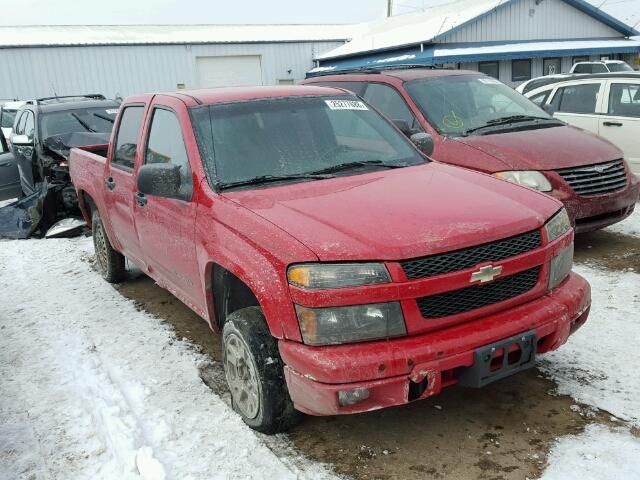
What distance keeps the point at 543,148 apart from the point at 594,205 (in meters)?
0.71

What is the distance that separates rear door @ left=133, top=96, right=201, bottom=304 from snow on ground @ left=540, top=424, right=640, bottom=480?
2.16 meters

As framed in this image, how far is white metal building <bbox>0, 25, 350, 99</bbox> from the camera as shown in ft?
92.6

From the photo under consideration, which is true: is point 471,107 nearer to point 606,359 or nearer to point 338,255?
point 606,359

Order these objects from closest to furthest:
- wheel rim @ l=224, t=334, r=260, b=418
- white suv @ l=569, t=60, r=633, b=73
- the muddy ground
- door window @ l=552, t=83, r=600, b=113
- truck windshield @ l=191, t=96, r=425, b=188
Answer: the muddy ground < wheel rim @ l=224, t=334, r=260, b=418 < truck windshield @ l=191, t=96, r=425, b=188 < door window @ l=552, t=83, r=600, b=113 < white suv @ l=569, t=60, r=633, b=73

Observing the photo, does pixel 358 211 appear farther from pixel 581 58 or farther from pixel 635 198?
pixel 581 58

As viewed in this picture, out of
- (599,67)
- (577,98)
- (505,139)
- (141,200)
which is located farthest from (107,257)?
(599,67)

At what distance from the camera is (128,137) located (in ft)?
16.0

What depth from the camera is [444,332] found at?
277 cm

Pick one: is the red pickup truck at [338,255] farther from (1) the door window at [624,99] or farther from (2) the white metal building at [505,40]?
(2) the white metal building at [505,40]

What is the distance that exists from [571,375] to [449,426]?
94cm

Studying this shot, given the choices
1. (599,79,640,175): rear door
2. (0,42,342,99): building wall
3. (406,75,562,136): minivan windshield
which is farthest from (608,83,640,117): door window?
(0,42,342,99): building wall

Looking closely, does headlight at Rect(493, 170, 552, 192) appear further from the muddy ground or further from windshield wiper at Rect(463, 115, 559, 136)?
the muddy ground

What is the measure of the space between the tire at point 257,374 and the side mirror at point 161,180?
0.91m

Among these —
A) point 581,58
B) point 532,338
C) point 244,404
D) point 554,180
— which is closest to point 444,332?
point 532,338
